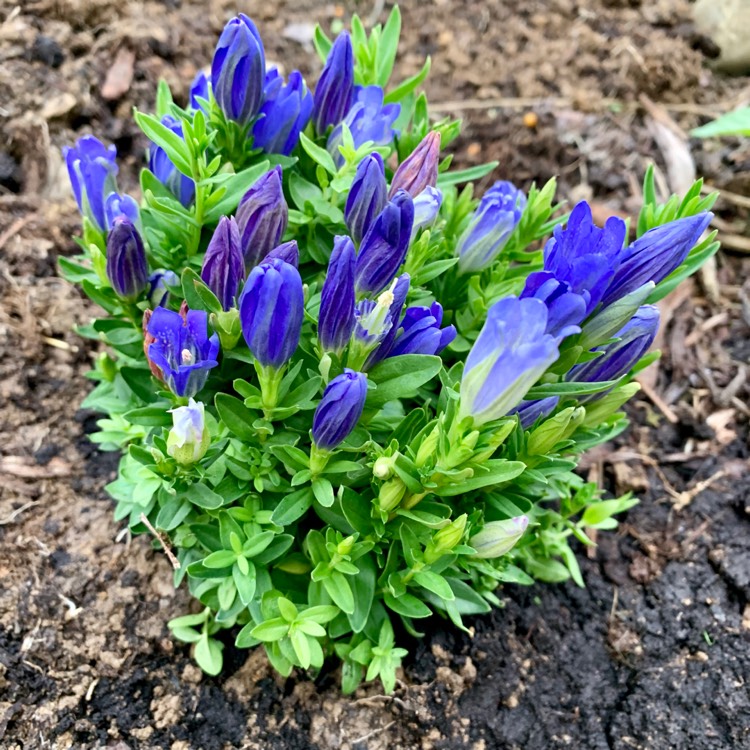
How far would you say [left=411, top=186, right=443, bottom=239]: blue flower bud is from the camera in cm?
256

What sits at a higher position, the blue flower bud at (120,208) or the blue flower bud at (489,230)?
the blue flower bud at (489,230)

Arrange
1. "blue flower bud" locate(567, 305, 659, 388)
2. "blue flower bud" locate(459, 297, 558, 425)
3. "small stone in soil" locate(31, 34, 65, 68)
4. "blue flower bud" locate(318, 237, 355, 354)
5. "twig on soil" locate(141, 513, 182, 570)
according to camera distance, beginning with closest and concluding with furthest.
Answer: "blue flower bud" locate(459, 297, 558, 425) → "blue flower bud" locate(318, 237, 355, 354) → "blue flower bud" locate(567, 305, 659, 388) → "twig on soil" locate(141, 513, 182, 570) → "small stone in soil" locate(31, 34, 65, 68)

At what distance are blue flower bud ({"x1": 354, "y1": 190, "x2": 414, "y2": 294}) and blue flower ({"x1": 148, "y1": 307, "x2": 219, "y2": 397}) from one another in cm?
51

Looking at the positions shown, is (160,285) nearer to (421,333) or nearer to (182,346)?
(182,346)

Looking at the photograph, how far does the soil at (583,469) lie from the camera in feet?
9.88

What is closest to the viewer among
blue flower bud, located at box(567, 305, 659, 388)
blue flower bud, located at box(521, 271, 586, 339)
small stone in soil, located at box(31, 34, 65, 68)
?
blue flower bud, located at box(521, 271, 586, 339)

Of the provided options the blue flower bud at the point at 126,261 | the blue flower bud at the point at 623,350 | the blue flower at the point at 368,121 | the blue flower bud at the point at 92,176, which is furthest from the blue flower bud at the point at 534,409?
the blue flower bud at the point at 92,176

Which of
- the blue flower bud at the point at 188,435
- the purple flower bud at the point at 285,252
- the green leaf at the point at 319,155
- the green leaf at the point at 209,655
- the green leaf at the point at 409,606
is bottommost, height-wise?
the green leaf at the point at 209,655

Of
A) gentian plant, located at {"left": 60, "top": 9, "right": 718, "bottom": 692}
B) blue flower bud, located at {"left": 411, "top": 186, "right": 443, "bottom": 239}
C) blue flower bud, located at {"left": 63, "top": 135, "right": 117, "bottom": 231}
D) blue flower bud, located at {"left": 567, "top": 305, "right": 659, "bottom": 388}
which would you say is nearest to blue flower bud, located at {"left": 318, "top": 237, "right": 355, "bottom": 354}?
gentian plant, located at {"left": 60, "top": 9, "right": 718, "bottom": 692}

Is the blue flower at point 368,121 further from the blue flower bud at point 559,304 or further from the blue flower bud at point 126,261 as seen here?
the blue flower bud at point 559,304

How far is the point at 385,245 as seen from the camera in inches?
93.8

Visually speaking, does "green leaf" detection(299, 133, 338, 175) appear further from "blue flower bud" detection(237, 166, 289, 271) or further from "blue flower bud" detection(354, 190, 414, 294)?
"blue flower bud" detection(354, 190, 414, 294)

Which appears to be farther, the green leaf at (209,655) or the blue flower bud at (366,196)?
the green leaf at (209,655)

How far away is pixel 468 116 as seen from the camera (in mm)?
5082
